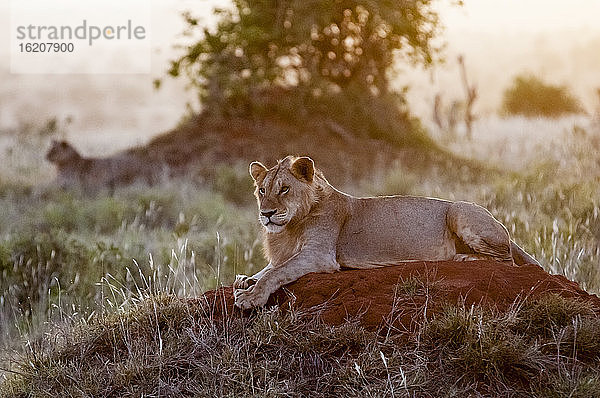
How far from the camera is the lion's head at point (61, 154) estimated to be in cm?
2034

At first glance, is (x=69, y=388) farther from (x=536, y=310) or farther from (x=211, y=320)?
(x=536, y=310)

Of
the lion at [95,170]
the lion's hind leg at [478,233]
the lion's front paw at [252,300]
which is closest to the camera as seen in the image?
the lion's front paw at [252,300]

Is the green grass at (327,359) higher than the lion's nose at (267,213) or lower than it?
lower

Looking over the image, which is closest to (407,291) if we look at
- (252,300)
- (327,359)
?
(327,359)

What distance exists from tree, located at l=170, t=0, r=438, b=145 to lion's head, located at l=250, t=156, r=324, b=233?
40.0 feet

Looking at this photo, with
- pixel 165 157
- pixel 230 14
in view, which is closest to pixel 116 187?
pixel 165 157

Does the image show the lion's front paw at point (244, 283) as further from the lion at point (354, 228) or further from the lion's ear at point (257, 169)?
the lion's ear at point (257, 169)

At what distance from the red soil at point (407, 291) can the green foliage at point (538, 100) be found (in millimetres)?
27518

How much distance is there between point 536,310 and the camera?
7.04 m

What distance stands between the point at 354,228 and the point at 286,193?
2.35 feet

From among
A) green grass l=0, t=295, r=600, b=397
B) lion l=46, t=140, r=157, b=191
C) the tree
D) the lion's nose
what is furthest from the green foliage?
green grass l=0, t=295, r=600, b=397

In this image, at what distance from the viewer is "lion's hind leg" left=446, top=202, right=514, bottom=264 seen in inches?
316

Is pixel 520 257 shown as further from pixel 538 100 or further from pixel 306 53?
pixel 538 100

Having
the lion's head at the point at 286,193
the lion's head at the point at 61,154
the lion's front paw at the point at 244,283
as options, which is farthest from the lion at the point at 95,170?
the lion's head at the point at 286,193
